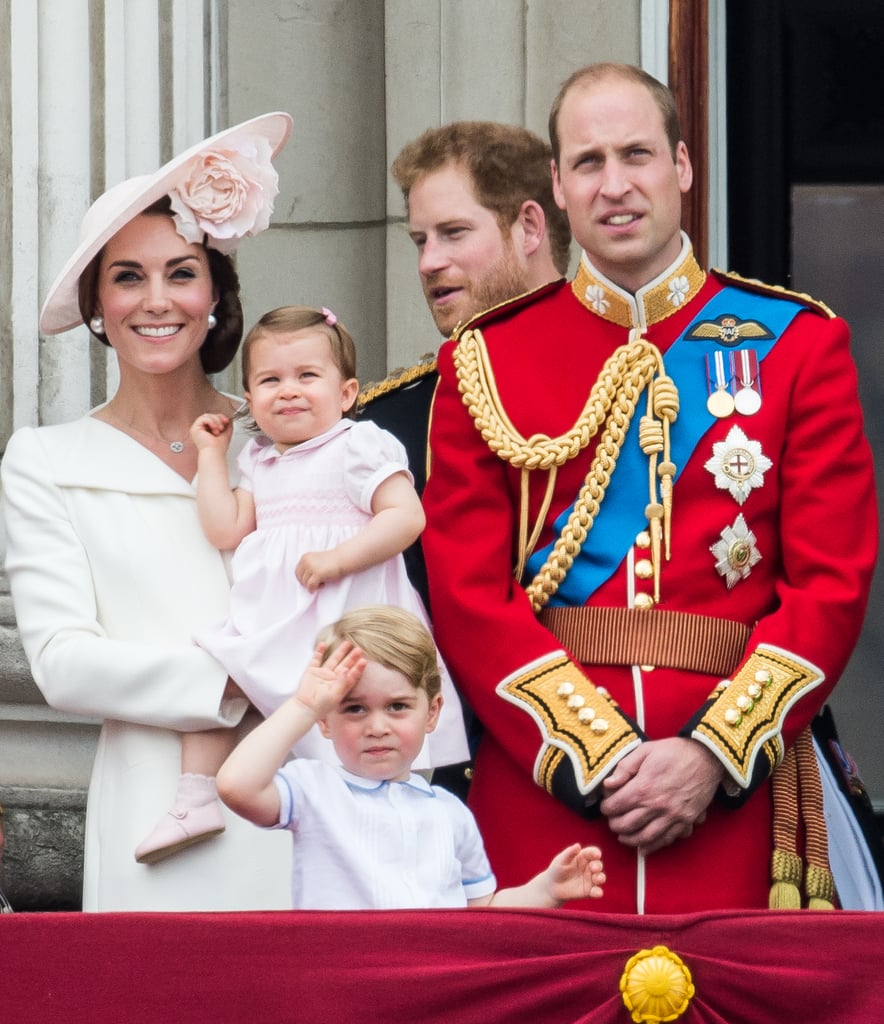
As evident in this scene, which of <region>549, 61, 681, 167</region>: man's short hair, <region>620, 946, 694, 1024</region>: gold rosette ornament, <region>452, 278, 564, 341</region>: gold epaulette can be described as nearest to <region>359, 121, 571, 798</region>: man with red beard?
<region>452, 278, 564, 341</region>: gold epaulette

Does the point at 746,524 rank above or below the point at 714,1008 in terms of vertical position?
above

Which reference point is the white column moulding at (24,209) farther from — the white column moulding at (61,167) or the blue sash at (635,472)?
the blue sash at (635,472)

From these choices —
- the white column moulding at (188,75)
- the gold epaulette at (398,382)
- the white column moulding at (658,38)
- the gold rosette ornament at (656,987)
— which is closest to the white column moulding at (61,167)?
the white column moulding at (188,75)

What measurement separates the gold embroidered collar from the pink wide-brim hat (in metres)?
0.54

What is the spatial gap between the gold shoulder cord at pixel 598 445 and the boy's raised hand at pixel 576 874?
0.48 meters

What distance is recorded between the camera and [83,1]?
4445mm

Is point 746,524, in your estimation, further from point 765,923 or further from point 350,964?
point 350,964

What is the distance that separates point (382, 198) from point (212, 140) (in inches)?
68.1

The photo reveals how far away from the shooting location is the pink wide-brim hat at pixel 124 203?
10.6 feet

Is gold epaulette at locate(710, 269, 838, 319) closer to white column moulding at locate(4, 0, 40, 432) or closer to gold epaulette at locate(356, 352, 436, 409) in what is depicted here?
gold epaulette at locate(356, 352, 436, 409)

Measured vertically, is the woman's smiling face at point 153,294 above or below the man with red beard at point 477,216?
below

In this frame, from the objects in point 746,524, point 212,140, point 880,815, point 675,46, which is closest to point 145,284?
point 212,140

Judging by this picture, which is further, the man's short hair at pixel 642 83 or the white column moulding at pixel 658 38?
the white column moulding at pixel 658 38

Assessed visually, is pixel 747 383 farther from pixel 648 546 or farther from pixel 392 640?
pixel 392 640
